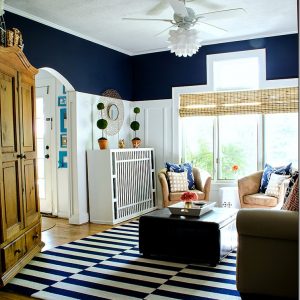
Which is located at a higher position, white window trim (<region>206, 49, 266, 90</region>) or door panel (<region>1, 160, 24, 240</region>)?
white window trim (<region>206, 49, 266, 90</region>)

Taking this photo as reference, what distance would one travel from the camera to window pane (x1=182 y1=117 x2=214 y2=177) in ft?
21.9

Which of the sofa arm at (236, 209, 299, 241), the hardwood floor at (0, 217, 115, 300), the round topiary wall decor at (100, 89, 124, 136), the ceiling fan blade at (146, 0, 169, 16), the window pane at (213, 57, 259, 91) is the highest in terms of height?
the ceiling fan blade at (146, 0, 169, 16)

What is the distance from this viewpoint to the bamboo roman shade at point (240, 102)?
6.02 meters

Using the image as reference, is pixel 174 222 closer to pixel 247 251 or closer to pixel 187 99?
pixel 247 251

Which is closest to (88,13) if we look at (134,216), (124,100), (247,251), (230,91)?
(124,100)

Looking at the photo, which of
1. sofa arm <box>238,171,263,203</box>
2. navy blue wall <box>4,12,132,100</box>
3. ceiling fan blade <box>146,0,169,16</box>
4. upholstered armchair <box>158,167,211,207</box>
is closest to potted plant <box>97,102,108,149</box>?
navy blue wall <box>4,12,132,100</box>

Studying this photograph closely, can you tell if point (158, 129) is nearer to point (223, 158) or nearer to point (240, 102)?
point (223, 158)

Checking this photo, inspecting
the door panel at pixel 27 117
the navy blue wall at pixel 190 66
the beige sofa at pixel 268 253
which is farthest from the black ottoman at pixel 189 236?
the navy blue wall at pixel 190 66

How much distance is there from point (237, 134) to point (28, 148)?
3.75 meters

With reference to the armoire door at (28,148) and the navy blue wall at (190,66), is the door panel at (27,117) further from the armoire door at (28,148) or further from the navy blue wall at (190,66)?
the navy blue wall at (190,66)

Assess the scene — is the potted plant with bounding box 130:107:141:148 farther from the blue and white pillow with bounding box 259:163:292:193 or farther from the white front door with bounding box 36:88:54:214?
the blue and white pillow with bounding box 259:163:292:193

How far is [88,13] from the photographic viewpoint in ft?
16.0

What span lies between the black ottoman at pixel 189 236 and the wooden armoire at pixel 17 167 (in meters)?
1.15

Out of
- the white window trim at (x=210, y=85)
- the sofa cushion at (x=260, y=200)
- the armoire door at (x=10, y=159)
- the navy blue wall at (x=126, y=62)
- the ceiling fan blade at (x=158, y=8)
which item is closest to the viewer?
the armoire door at (x=10, y=159)
